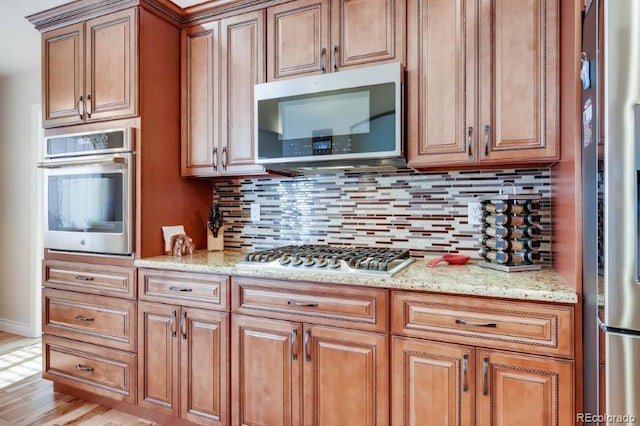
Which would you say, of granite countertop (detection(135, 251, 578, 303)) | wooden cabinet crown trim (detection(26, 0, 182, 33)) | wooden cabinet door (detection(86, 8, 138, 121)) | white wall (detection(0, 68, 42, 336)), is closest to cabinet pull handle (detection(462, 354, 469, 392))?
granite countertop (detection(135, 251, 578, 303))

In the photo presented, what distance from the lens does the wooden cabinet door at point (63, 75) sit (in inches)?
95.3

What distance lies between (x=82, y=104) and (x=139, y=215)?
0.83m

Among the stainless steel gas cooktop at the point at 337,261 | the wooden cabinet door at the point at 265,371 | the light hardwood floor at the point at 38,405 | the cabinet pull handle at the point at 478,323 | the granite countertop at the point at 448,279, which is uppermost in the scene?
the stainless steel gas cooktop at the point at 337,261

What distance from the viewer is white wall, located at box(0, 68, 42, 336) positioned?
369 cm

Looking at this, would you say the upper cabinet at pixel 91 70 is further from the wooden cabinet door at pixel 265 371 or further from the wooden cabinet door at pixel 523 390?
the wooden cabinet door at pixel 523 390

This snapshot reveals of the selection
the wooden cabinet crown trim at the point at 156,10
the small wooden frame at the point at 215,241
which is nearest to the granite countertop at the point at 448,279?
the small wooden frame at the point at 215,241

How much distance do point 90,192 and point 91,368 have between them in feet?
3.43

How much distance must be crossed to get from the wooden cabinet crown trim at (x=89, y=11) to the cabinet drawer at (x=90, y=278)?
149 cm

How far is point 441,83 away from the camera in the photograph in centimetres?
185

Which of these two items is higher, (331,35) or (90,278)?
(331,35)

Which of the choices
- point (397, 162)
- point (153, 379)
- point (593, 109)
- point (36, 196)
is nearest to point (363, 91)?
point (397, 162)

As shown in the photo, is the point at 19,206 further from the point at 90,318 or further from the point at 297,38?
the point at 297,38

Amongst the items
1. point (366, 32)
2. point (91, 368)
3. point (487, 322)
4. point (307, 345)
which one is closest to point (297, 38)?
point (366, 32)

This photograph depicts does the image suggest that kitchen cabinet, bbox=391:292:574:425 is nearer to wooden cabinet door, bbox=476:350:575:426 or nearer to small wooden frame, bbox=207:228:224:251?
wooden cabinet door, bbox=476:350:575:426
